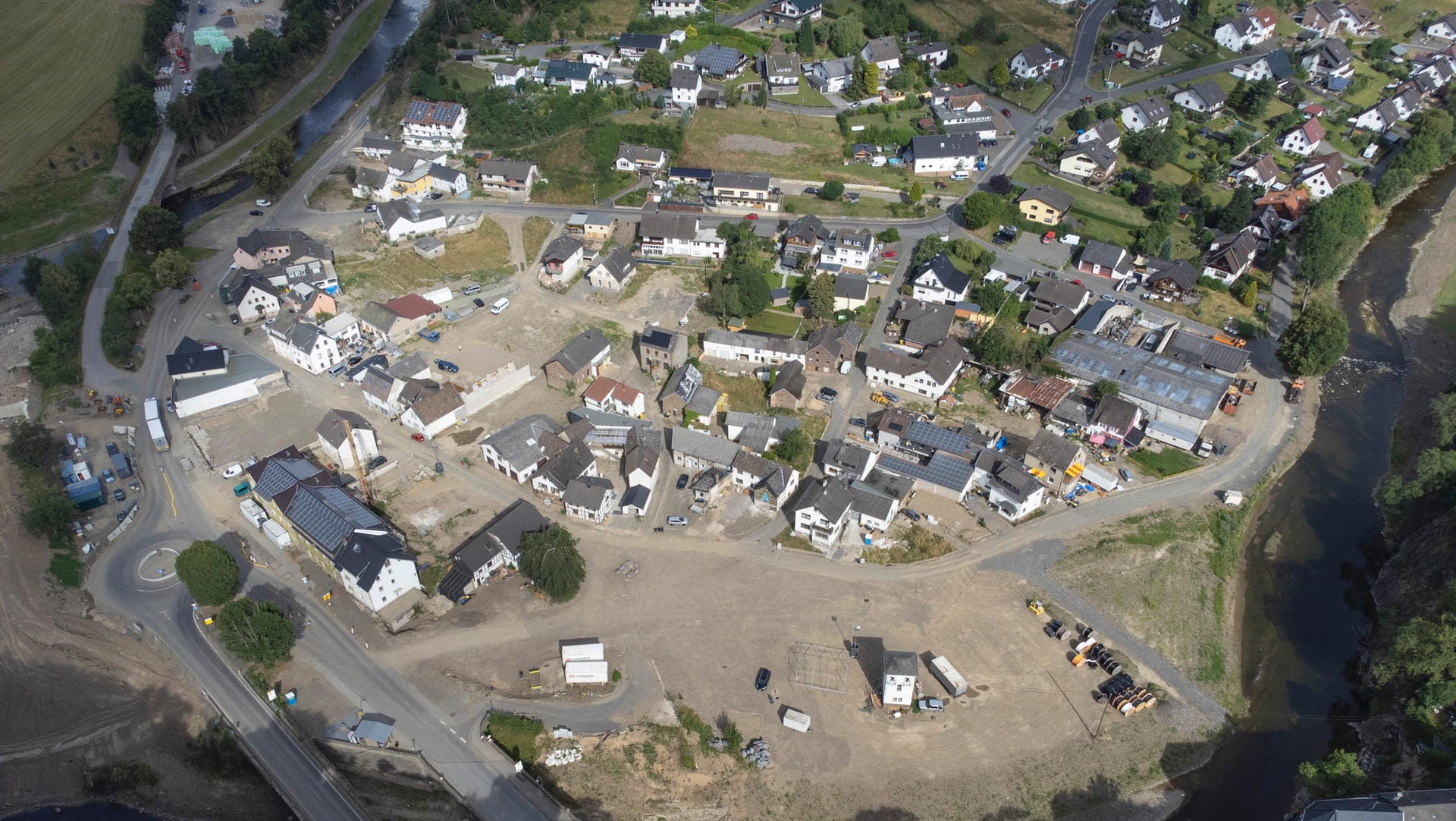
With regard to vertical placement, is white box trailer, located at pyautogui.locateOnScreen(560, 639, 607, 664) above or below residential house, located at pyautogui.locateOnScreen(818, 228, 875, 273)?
below

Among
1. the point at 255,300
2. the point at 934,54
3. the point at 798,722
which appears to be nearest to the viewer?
the point at 798,722

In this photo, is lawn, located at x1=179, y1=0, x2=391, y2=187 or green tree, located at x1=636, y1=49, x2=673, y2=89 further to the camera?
lawn, located at x1=179, y1=0, x2=391, y2=187

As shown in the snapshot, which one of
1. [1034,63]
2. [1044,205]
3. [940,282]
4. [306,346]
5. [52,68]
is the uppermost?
[1034,63]

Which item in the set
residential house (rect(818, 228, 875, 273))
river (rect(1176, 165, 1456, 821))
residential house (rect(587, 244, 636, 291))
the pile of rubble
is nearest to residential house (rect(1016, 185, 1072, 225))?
residential house (rect(818, 228, 875, 273))

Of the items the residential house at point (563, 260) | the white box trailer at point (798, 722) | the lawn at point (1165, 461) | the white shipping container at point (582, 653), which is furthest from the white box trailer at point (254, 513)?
the lawn at point (1165, 461)

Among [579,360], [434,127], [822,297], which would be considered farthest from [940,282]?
[434,127]

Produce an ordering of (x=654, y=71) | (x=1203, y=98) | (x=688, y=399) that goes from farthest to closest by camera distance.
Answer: (x=1203, y=98) < (x=654, y=71) < (x=688, y=399)

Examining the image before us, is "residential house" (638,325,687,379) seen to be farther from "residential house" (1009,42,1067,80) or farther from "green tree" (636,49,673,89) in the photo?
"residential house" (1009,42,1067,80)

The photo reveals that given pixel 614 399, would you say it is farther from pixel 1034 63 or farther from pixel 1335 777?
pixel 1034 63
